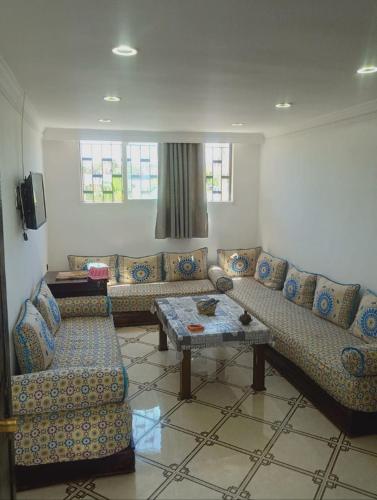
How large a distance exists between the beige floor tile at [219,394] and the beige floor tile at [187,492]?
98 centimetres

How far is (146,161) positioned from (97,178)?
0.72m

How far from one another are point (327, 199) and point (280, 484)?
295cm

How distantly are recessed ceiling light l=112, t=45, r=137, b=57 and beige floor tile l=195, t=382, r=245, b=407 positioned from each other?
2.69m

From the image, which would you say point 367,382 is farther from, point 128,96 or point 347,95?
point 128,96

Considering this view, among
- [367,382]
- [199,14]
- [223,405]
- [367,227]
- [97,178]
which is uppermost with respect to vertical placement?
[199,14]

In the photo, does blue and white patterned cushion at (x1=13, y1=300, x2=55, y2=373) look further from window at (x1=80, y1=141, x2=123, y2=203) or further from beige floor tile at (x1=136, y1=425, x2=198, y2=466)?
window at (x1=80, y1=141, x2=123, y2=203)

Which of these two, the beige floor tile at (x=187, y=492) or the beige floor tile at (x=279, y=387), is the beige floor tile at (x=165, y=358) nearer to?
the beige floor tile at (x=279, y=387)

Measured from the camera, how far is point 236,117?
4461mm

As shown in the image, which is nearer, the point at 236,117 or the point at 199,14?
the point at 199,14

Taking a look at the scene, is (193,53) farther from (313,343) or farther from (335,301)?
(335,301)

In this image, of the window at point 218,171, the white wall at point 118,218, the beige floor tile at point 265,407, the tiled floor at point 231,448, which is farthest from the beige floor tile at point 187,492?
the window at point 218,171

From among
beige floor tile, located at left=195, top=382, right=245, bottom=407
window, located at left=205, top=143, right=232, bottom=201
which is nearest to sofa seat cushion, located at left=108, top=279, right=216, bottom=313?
window, located at left=205, top=143, right=232, bottom=201

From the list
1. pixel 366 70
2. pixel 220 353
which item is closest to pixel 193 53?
pixel 366 70

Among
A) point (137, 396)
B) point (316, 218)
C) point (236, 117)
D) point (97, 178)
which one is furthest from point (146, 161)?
point (137, 396)
